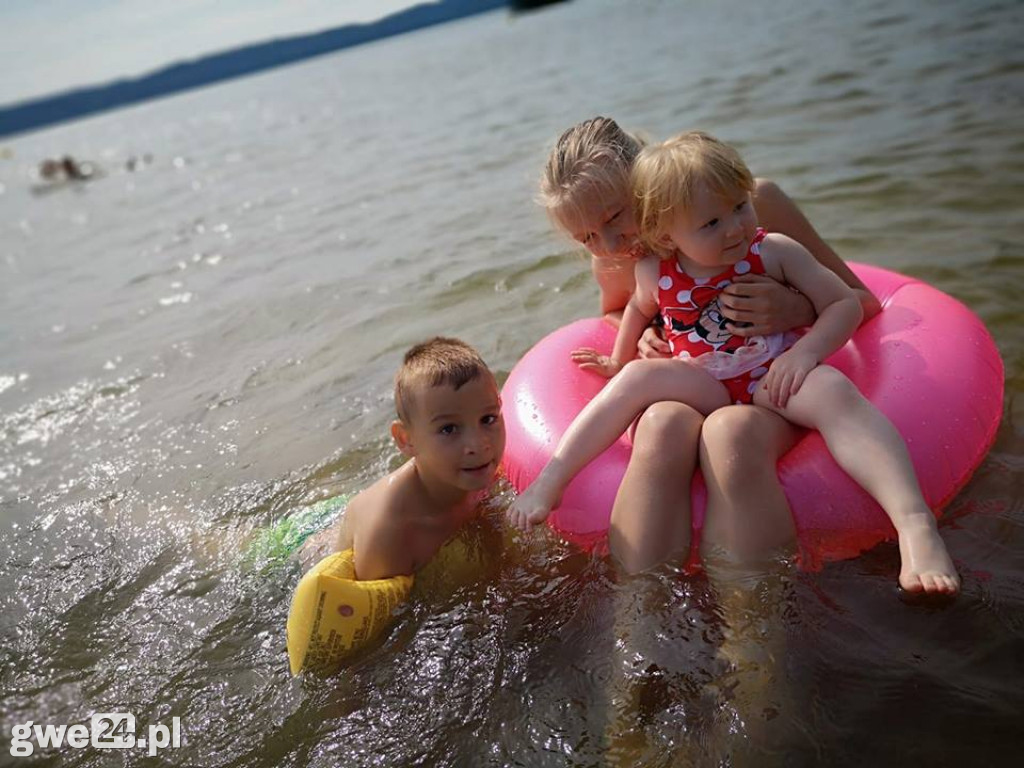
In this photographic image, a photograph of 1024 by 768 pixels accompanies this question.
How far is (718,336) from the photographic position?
8.69 feet

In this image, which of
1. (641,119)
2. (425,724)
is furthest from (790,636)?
(641,119)

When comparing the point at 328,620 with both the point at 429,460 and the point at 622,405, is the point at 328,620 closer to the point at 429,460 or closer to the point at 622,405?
the point at 429,460

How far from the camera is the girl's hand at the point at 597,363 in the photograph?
2.99m

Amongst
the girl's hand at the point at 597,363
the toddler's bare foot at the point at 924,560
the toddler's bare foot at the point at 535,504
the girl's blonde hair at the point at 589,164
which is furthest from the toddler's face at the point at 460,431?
the toddler's bare foot at the point at 924,560

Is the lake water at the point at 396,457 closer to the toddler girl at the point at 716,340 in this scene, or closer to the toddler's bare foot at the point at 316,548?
the toddler's bare foot at the point at 316,548

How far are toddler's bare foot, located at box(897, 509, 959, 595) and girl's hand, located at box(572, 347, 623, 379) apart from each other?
1072mm

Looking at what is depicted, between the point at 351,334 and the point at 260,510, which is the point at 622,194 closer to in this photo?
the point at 260,510

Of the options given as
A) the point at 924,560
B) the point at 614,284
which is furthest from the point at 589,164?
the point at 924,560

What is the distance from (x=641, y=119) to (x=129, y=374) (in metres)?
5.53

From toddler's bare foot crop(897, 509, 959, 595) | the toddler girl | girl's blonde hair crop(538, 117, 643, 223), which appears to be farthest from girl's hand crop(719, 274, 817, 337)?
toddler's bare foot crop(897, 509, 959, 595)

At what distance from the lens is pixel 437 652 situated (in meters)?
2.43

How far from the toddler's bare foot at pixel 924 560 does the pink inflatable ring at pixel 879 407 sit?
6.0 inches

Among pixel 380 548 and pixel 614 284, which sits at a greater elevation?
pixel 614 284

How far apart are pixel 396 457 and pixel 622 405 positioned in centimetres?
131
